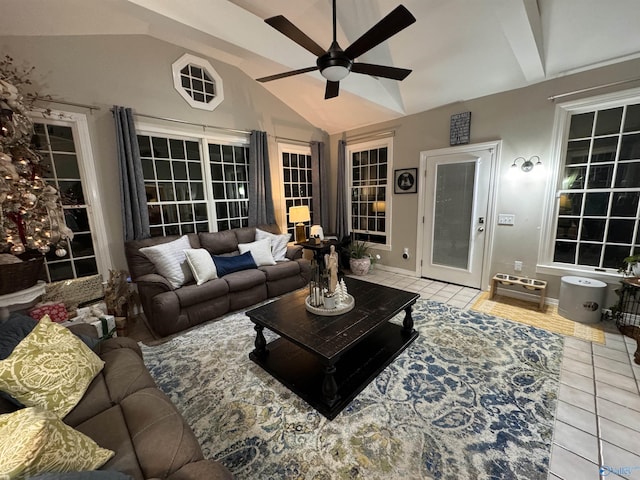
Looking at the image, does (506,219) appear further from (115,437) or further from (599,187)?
(115,437)

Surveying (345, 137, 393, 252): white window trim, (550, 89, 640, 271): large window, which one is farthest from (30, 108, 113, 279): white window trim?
(550, 89, 640, 271): large window

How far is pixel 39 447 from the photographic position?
31.7 inches

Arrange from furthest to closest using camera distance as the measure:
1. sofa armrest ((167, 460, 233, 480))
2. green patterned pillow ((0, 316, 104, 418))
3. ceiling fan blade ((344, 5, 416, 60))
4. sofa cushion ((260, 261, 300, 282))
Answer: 1. sofa cushion ((260, 261, 300, 282))
2. ceiling fan blade ((344, 5, 416, 60))
3. green patterned pillow ((0, 316, 104, 418))
4. sofa armrest ((167, 460, 233, 480))

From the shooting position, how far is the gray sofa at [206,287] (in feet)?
9.20

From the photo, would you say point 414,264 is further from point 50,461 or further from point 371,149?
point 50,461

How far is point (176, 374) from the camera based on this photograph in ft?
7.32

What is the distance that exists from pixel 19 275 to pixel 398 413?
313cm

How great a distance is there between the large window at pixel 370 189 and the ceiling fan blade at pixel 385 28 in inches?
109

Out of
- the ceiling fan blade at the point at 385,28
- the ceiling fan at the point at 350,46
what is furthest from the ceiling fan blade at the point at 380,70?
the ceiling fan blade at the point at 385,28

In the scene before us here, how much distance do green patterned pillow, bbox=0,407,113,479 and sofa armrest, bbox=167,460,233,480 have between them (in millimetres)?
295

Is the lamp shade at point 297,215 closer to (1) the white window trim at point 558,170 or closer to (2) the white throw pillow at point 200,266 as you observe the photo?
(2) the white throw pillow at point 200,266

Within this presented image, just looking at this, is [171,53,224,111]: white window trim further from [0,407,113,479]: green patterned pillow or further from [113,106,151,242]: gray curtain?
[0,407,113,479]: green patterned pillow

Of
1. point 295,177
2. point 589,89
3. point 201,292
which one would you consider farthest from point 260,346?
point 589,89

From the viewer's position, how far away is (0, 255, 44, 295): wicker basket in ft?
6.91
